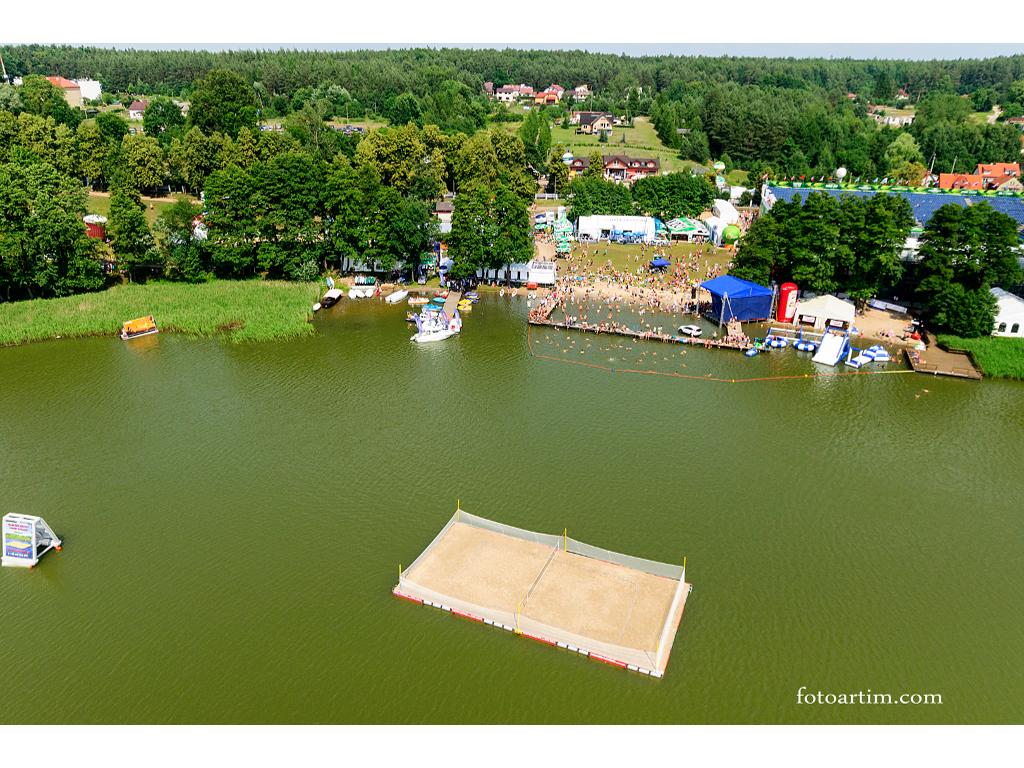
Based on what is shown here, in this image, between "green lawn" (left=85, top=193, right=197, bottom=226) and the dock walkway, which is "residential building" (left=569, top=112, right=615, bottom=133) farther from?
the dock walkway

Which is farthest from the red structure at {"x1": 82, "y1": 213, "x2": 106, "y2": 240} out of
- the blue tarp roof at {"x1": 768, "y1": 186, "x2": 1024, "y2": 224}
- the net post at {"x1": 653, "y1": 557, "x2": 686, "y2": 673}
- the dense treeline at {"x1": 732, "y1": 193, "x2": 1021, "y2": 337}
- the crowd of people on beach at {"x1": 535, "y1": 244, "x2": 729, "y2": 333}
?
the blue tarp roof at {"x1": 768, "y1": 186, "x2": 1024, "y2": 224}

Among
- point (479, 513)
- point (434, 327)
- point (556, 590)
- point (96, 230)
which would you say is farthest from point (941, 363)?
point (96, 230)

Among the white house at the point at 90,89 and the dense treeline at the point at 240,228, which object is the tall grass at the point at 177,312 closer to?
the dense treeline at the point at 240,228

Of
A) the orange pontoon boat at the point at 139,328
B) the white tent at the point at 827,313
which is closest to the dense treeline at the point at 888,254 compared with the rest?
the white tent at the point at 827,313

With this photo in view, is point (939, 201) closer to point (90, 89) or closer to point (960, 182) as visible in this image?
point (960, 182)

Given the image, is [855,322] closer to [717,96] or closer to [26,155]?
[26,155]

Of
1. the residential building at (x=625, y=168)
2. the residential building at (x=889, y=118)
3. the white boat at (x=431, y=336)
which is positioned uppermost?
the residential building at (x=889, y=118)
